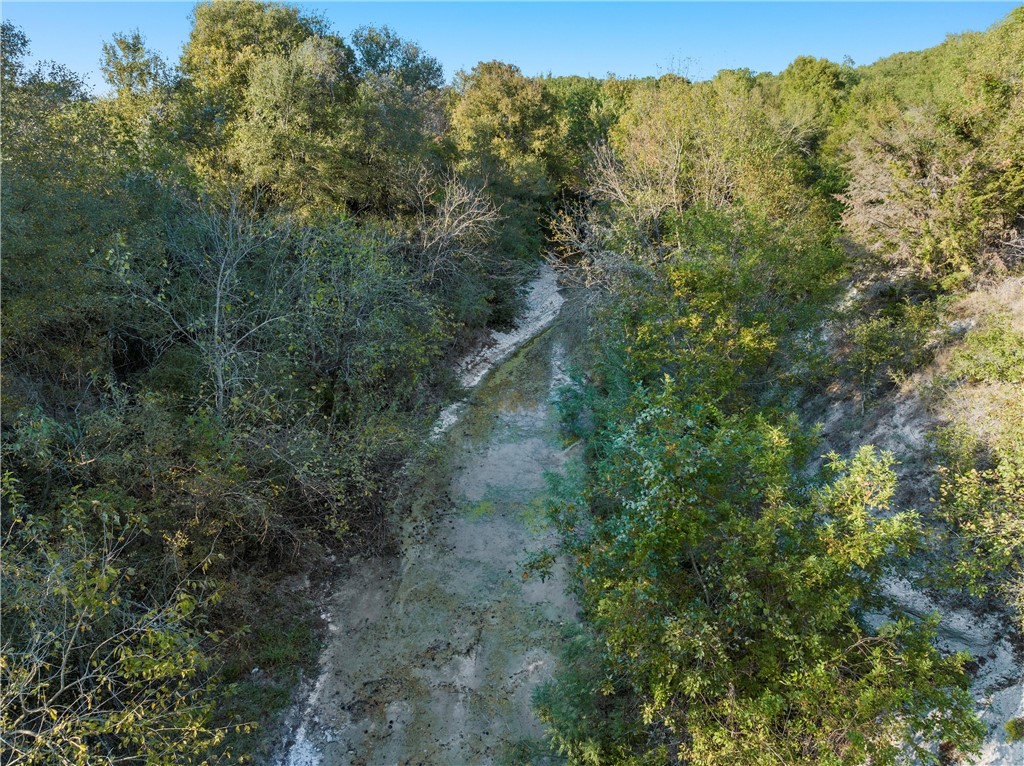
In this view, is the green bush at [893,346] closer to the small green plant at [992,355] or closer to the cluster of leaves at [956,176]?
the small green plant at [992,355]

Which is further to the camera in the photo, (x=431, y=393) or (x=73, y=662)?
(x=431, y=393)

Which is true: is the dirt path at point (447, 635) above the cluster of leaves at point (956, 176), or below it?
below

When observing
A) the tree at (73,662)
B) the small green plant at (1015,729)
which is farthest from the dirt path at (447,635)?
the small green plant at (1015,729)

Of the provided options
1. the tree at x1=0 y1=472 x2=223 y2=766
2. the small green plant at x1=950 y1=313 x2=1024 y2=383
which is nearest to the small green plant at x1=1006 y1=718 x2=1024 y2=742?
the small green plant at x1=950 y1=313 x2=1024 y2=383

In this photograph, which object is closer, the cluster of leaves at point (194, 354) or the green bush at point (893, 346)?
the cluster of leaves at point (194, 354)

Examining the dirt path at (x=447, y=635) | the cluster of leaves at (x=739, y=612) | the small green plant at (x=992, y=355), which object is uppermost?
Answer: the small green plant at (x=992, y=355)

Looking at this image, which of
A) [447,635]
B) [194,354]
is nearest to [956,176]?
[447,635]

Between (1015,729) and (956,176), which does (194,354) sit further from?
(956,176)

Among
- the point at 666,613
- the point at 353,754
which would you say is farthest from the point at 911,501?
the point at 353,754

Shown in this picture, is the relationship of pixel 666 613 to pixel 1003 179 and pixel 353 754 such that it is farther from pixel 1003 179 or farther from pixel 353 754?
pixel 1003 179
